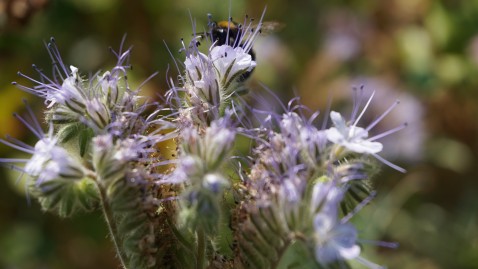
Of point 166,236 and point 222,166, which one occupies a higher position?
point 222,166

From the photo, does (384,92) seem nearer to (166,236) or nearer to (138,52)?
(138,52)

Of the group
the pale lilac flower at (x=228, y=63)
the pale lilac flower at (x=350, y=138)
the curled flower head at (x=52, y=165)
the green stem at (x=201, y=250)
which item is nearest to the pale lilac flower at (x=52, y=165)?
the curled flower head at (x=52, y=165)

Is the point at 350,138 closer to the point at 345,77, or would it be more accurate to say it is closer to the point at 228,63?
the point at 228,63

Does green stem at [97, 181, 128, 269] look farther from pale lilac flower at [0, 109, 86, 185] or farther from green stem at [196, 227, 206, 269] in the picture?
green stem at [196, 227, 206, 269]

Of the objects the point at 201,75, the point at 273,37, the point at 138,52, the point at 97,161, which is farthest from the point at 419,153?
the point at 97,161

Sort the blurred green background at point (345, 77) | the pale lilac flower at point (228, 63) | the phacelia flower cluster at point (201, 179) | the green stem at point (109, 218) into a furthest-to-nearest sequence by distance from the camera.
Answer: the blurred green background at point (345, 77) < the pale lilac flower at point (228, 63) < the green stem at point (109, 218) < the phacelia flower cluster at point (201, 179)

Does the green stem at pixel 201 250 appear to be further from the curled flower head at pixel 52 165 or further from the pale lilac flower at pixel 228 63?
the pale lilac flower at pixel 228 63

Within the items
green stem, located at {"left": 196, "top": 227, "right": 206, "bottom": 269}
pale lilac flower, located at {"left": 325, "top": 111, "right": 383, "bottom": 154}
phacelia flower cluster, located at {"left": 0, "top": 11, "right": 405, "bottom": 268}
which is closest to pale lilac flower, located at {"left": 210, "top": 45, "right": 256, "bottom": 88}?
phacelia flower cluster, located at {"left": 0, "top": 11, "right": 405, "bottom": 268}

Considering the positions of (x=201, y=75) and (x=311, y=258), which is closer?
(x=311, y=258)
